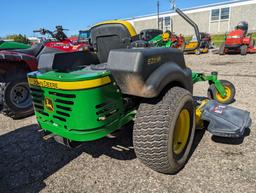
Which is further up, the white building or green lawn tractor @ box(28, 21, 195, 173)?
the white building

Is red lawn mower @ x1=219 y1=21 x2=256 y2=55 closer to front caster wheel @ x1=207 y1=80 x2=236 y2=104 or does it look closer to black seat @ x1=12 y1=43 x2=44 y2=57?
front caster wheel @ x1=207 y1=80 x2=236 y2=104

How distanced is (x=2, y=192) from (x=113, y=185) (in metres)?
1.17

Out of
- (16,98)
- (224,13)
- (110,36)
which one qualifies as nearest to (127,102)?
(110,36)

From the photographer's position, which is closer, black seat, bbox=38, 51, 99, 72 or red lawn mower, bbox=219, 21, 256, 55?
black seat, bbox=38, 51, 99, 72

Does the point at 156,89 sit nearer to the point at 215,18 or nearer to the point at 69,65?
the point at 69,65

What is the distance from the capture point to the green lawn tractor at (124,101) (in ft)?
5.79

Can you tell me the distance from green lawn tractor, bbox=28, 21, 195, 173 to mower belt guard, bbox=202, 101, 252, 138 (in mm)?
463

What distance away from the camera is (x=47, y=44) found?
4.72m

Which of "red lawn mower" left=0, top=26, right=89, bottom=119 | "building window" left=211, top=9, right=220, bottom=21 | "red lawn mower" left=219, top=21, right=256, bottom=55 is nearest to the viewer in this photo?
"red lawn mower" left=0, top=26, right=89, bottom=119

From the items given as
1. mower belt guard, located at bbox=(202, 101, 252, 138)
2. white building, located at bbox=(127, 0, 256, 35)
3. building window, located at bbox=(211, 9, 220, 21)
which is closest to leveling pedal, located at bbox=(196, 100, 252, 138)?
mower belt guard, located at bbox=(202, 101, 252, 138)

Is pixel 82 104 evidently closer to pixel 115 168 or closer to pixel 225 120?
pixel 115 168

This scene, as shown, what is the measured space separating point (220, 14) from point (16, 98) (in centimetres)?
3805

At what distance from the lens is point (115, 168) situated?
236 cm

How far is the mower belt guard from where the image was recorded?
2465 millimetres
